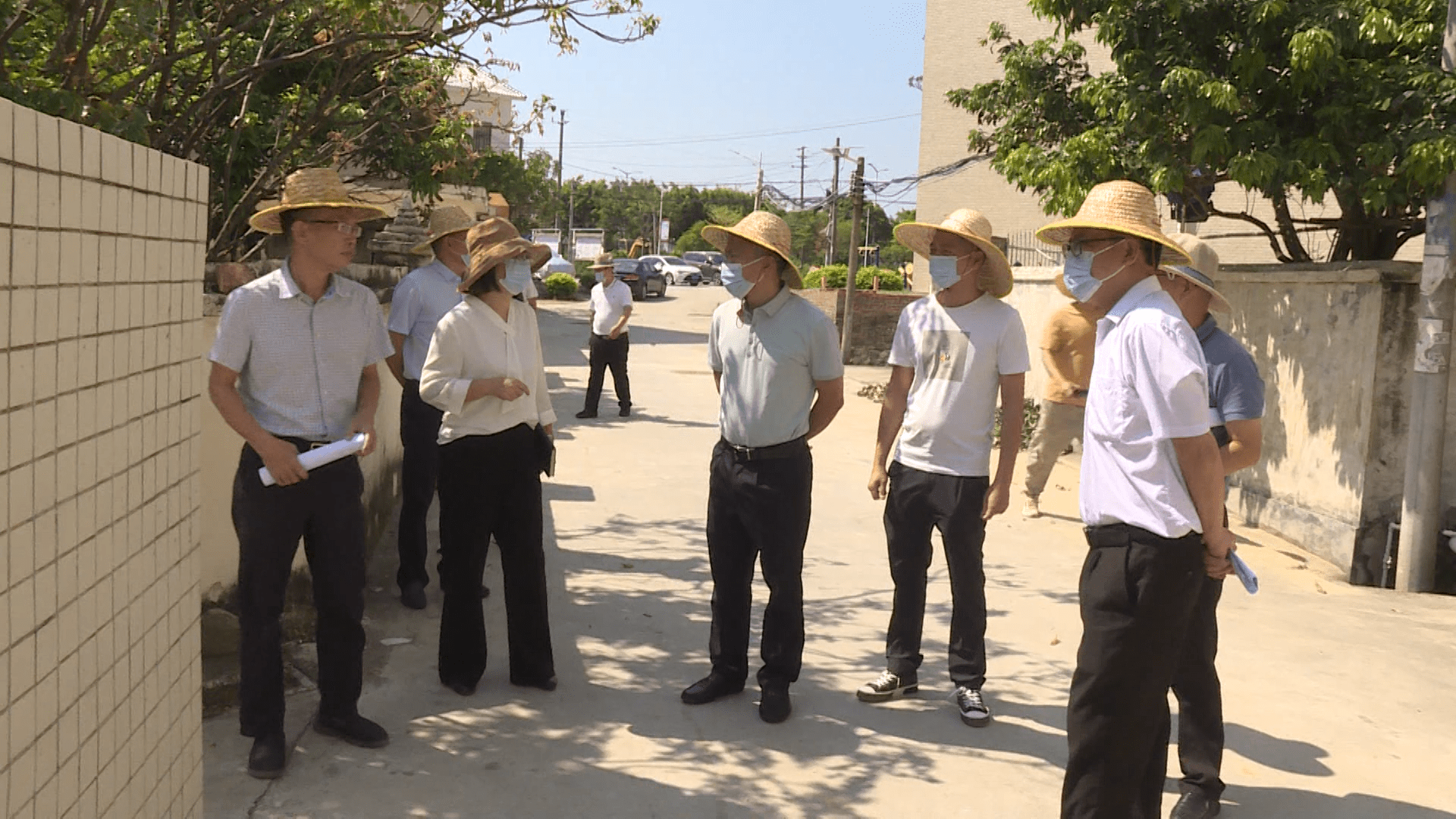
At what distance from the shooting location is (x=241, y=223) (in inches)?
334

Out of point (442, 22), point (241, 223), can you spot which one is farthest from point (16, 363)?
point (241, 223)

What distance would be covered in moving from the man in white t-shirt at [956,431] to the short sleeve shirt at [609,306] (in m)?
8.78

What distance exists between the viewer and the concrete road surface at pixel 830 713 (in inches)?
170

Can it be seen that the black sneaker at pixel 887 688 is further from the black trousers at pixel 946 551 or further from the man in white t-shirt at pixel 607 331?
the man in white t-shirt at pixel 607 331

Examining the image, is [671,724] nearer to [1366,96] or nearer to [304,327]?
[304,327]

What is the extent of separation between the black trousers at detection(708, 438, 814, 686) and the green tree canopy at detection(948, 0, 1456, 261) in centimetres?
520

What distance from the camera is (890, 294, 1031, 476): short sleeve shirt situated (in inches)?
197

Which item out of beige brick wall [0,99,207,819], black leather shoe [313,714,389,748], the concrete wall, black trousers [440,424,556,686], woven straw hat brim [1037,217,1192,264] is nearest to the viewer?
beige brick wall [0,99,207,819]

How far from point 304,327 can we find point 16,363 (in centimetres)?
220

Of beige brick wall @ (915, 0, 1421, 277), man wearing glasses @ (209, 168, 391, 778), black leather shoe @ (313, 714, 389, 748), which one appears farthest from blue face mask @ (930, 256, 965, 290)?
beige brick wall @ (915, 0, 1421, 277)

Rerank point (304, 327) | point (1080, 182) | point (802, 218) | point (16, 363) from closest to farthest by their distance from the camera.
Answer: point (16, 363), point (304, 327), point (1080, 182), point (802, 218)

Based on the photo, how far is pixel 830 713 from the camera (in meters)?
5.17

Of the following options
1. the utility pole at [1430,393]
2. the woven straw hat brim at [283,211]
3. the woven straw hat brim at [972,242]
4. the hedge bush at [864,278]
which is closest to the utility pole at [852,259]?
the hedge bush at [864,278]

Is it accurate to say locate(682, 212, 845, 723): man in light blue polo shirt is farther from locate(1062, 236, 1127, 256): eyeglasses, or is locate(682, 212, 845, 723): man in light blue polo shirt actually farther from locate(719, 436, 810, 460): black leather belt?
locate(1062, 236, 1127, 256): eyeglasses
